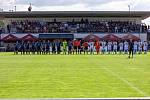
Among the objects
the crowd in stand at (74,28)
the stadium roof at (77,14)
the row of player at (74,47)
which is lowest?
the row of player at (74,47)

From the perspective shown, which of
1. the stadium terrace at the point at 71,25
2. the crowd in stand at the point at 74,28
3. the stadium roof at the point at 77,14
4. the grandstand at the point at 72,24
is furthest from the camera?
the stadium roof at the point at 77,14

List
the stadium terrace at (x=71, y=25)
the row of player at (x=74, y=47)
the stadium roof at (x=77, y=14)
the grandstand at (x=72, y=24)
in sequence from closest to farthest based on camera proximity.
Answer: the row of player at (x=74, y=47), the stadium terrace at (x=71, y=25), the grandstand at (x=72, y=24), the stadium roof at (x=77, y=14)

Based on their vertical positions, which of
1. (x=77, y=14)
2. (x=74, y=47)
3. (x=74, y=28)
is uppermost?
(x=77, y=14)

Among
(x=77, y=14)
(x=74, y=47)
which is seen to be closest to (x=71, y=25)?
(x=77, y=14)

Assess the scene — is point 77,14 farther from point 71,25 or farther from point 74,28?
point 74,28

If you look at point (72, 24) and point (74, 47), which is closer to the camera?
point (74, 47)

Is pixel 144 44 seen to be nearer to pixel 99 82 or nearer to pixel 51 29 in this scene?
pixel 51 29

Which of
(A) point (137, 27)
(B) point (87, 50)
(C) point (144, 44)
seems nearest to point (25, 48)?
(B) point (87, 50)

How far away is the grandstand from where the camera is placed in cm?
7838

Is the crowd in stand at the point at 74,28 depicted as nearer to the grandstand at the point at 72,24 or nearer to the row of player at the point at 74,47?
the grandstand at the point at 72,24

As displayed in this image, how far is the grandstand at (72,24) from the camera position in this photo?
257 feet

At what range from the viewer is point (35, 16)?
89.2m

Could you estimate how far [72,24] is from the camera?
84312 millimetres

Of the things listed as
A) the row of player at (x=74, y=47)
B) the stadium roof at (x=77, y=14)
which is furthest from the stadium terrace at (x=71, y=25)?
the row of player at (x=74, y=47)
